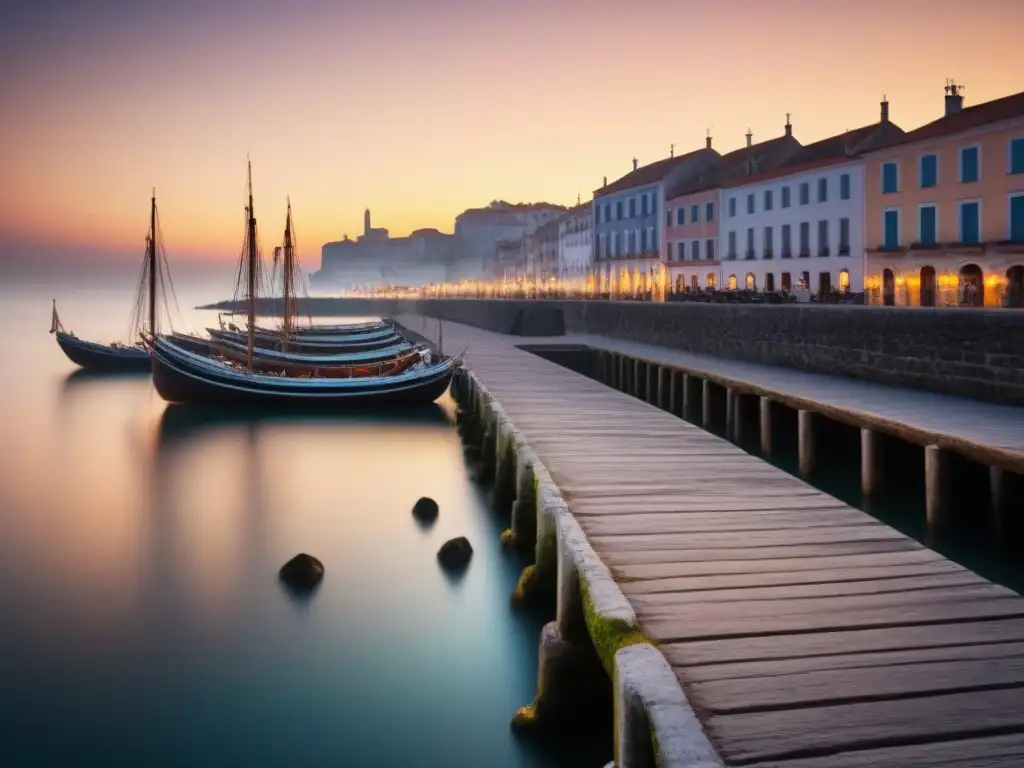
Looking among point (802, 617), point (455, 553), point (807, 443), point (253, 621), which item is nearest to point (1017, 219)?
point (807, 443)

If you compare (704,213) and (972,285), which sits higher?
(704,213)

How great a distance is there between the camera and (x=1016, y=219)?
38312 millimetres

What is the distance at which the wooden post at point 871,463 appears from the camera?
14.5 metres

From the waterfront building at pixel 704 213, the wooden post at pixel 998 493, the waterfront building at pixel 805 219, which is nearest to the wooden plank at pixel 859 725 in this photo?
the wooden post at pixel 998 493

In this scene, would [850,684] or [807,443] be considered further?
[807,443]

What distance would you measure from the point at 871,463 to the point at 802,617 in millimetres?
8945

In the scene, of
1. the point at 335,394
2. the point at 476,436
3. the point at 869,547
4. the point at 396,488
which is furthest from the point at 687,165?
the point at 869,547

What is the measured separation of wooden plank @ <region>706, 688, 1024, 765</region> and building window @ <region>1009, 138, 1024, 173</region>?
124ft

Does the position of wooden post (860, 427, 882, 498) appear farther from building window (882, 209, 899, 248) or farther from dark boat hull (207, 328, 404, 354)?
dark boat hull (207, 328, 404, 354)

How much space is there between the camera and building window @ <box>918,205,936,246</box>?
42656 millimetres

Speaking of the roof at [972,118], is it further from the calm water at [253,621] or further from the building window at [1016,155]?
the calm water at [253,621]

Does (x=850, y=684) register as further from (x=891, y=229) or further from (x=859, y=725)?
(x=891, y=229)

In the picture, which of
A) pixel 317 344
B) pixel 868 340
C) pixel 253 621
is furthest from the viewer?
pixel 317 344

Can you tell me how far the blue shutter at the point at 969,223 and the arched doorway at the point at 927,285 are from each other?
7.21ft
